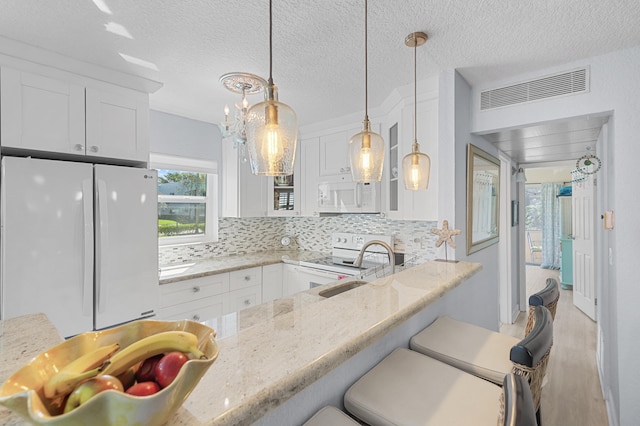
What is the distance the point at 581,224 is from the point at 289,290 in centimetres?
404

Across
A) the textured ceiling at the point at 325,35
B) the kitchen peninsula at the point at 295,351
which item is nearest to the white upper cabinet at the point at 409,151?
the textured ceiling at the point at 325,35

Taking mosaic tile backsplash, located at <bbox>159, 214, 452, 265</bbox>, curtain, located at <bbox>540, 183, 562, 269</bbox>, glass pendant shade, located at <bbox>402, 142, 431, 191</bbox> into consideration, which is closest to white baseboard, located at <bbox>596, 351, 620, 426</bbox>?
mosaic tile backsplash, located at <bbox>159, 214, 452, 265</bbox>

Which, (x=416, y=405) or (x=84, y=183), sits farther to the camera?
(x=84, y=183)

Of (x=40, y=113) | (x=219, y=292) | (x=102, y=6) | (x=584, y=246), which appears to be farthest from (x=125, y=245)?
(x=584, y=246)

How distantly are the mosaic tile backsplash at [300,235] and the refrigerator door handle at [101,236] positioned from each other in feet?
3.71

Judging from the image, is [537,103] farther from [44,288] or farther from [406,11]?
[44,288]

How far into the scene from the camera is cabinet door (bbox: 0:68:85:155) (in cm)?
179

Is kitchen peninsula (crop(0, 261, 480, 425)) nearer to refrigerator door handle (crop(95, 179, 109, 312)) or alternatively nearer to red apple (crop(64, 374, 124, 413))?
red apple (crop(64, 374, 124, 413))

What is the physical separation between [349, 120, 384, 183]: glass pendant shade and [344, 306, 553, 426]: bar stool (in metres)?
0.83

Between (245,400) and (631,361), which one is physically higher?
(245,400)

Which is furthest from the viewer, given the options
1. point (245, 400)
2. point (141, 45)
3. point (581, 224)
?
point (581, 224)

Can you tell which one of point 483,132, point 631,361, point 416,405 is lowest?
point 631,361

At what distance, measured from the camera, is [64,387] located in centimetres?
44

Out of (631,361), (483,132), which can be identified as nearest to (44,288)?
(483,132)
